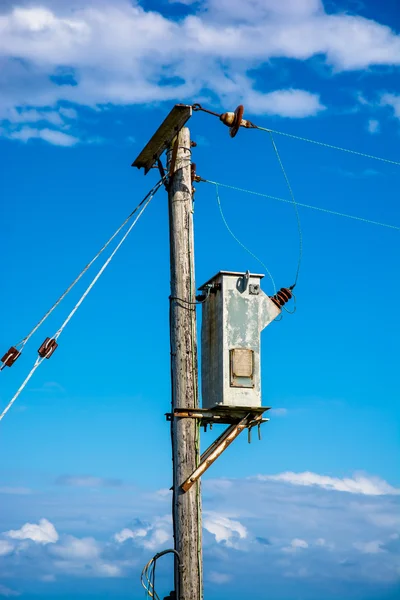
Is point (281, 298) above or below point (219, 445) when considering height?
above

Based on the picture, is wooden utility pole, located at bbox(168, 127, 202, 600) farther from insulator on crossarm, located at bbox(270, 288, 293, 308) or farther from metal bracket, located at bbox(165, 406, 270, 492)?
insulator on crossarm, located at bbox(270, 288, 293, 308)

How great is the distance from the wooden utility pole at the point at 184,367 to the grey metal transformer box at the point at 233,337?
1.53 feet

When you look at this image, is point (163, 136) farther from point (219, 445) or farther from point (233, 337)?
point (219, 445)

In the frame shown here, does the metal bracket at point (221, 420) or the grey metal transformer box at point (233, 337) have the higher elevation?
the grey metal transformer box at point (233, 337)

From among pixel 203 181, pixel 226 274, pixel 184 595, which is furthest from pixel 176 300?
pixel 184 595

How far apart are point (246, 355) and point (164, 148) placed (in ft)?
11.7

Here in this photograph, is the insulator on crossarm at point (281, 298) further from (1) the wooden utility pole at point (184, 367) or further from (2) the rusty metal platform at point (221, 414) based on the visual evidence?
(2) the rusty metal platform at point (221, 414)

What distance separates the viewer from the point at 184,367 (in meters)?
14.6

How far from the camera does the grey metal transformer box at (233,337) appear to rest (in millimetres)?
14875

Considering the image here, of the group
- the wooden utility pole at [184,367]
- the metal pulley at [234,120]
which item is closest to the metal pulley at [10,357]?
the wooden utility pole at [184,367]

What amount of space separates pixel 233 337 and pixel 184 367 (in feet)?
3.16

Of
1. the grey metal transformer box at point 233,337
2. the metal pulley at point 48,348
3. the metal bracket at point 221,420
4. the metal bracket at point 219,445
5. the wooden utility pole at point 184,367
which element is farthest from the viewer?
the metal pulley at point 48,348

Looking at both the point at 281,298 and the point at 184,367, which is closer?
the point at 184,367

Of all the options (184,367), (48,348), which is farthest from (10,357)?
(184,367)
